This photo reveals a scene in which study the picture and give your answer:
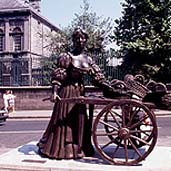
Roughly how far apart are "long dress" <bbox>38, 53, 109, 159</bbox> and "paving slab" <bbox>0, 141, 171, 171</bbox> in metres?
0.22

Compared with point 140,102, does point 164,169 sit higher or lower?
lower

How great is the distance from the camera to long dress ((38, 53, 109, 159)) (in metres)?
7.05

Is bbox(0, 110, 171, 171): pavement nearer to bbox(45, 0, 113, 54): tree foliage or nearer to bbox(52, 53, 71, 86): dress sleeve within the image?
bbox(52, 53, 71, 86): dress sleeve

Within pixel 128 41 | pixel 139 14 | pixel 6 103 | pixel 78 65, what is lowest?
pixel 6 103

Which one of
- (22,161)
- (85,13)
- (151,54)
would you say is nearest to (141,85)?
(22,161)

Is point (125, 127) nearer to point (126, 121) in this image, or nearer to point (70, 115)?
point (126, 121)

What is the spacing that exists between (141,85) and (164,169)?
1524 millimetres

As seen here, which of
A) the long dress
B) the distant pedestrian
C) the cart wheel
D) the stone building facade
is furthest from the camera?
the stone building facade

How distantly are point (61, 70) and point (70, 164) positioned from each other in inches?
62.2

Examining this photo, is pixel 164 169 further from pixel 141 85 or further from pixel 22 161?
pixel 22 161

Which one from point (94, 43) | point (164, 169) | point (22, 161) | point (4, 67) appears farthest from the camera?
point (94, 43)

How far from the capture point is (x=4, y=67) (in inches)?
968

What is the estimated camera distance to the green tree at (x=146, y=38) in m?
22.2

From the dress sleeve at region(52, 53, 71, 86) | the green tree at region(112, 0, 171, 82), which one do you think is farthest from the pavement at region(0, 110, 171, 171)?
Result: the green tree at region(112, 0, 171, 82)
